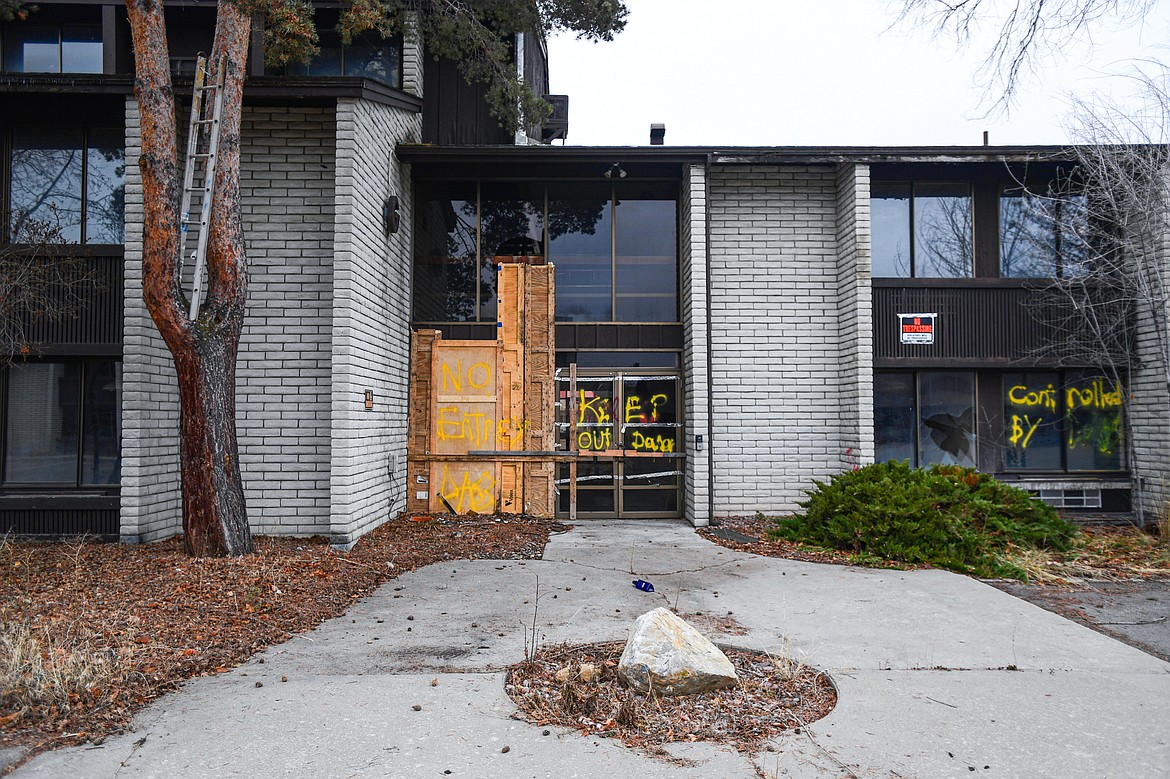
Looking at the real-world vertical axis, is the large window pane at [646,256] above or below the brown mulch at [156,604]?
above

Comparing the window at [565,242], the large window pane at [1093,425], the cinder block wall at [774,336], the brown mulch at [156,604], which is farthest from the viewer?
the window at [565,242]

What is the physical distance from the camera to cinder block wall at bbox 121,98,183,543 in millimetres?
8508

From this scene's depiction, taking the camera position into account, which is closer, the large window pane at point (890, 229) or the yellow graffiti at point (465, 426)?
the yellow graffiti at point (465, 426)

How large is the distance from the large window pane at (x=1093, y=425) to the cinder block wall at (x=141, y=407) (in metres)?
13.5

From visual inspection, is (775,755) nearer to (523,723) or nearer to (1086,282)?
(523,723)

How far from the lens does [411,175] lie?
1167cm

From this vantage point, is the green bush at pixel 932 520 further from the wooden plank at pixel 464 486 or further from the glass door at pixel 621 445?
the wooden plank at pixel 464 486

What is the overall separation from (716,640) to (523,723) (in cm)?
204

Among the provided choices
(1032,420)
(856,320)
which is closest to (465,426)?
(856,320)

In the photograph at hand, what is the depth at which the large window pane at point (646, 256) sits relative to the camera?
11977 mm

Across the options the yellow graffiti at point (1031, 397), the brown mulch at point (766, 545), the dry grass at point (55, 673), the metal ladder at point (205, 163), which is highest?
the metal ladder at point (205, 163)

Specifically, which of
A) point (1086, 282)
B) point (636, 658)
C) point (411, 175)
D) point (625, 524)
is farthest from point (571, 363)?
point (1086, 282)

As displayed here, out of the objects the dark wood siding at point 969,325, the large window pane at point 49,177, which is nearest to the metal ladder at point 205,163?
the large window pane at point 49,177

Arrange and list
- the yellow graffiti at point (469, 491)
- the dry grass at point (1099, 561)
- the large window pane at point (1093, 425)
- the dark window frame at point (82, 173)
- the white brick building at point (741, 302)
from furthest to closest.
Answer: the large window pane at point (1093, 425)
the yellow graffiti at point (469, 491)
the white brick building at point (741, 302)
the dark window frame at point (82, 173)
the dry grass at point (1099, 561)
